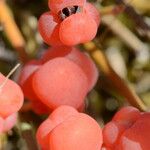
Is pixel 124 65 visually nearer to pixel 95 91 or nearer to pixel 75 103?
pixel 95 91

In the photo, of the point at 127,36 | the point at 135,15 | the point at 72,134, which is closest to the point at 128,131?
the point at 72,134

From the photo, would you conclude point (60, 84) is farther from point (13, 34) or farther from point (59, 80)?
point (13, 34)

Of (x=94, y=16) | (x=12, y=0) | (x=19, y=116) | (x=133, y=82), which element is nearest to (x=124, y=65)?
(x=133, y=82)

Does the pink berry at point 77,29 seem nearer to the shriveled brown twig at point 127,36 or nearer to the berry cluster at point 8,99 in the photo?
the berry cluster at point 8,99

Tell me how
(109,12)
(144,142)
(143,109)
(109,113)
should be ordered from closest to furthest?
1. (144,142)
2. (143,109)
3. (109,12)
4. (109,113)

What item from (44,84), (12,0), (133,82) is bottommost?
(133,82)

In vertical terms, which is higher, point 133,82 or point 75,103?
point 75,103
